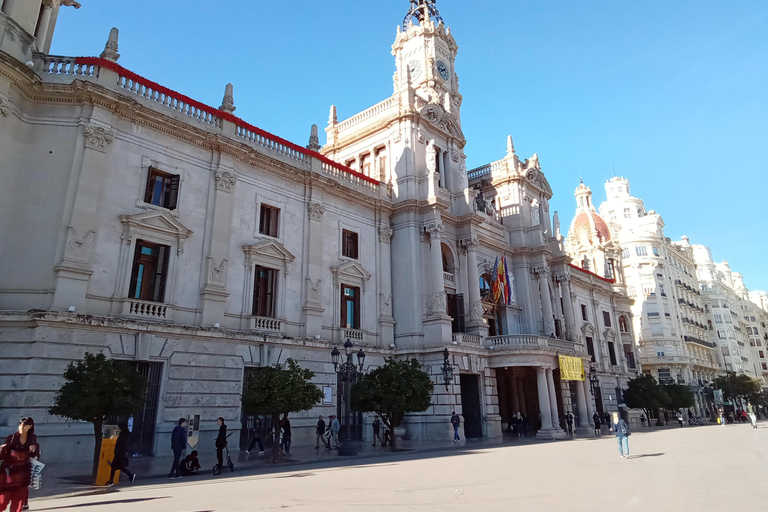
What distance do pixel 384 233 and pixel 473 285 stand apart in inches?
268

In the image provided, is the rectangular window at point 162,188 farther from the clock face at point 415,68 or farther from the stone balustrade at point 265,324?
the clock face at point 415,68

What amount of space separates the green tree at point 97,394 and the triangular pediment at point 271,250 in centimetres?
984

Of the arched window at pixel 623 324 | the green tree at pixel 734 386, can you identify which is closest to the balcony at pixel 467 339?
the arched window at pixel 623 324

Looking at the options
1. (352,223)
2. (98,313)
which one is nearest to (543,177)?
(352,223)

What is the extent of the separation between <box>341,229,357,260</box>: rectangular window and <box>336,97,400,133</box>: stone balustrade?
9.91 meters

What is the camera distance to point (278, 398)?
17328 millimetres

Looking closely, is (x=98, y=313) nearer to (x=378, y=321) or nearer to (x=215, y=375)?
(x=215, y=375)

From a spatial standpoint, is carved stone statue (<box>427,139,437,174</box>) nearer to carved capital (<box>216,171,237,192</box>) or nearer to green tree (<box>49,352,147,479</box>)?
carved capital (<box>216,171,237,192</box>)

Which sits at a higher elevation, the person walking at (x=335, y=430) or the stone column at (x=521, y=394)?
the stone column at (x=521, y=394)

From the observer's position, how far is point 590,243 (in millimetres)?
62125

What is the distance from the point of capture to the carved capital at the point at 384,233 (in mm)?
30453

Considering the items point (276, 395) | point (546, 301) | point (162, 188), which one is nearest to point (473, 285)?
point (546, 301)

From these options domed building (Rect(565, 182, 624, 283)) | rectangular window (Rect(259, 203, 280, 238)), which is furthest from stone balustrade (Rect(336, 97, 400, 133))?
domed building (Rect(565, 182, 624, 283))

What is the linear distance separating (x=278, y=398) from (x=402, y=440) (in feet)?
38.2
